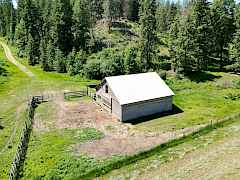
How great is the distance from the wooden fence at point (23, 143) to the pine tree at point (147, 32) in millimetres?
22898

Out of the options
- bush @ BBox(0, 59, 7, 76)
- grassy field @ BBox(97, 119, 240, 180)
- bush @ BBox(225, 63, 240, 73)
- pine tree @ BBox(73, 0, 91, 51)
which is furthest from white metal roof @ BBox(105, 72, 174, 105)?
pine tree @ BBox(73, 0, 91, 51)

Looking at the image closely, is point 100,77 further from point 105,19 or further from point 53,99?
point 105,19

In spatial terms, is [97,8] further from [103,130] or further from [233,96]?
[103,130]

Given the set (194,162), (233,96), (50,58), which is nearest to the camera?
(194,162)

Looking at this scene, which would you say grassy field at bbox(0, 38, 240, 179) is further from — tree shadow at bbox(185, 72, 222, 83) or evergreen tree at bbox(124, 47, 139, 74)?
evergreen tree at bbox(124, 47, 139, 74)

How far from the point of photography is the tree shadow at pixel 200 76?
55.7 metres

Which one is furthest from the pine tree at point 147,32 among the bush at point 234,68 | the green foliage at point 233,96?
the green foliage at point 233,96

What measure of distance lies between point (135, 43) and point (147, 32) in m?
12.1

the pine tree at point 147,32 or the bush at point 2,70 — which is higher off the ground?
the pine tree at point 147,32

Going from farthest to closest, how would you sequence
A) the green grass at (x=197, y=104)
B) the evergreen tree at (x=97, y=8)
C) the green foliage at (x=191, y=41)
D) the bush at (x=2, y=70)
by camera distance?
1. the evergreen tree at (x=97, y=8)
2. the bush at (x=2, y=70)
3. the green foliage at (x=191, y=41)
4. the green grass at (x=197, y=104)

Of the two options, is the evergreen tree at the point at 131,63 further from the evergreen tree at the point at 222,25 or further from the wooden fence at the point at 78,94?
the evergreen tree at the point at 222,25

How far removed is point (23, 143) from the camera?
3125cm

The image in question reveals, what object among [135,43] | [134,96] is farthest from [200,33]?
[134,96]

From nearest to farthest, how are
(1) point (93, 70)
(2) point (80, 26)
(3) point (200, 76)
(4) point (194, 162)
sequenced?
(4) point (194, 162) → (3) point (200, 76) → (1) point (93, 70) → (2) point (80, 26)
